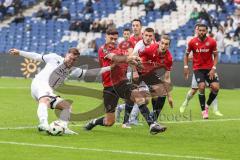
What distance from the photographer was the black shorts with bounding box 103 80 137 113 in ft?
51.1

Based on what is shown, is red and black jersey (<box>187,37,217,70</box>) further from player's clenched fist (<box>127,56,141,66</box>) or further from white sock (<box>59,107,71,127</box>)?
white sock (<box>59,107,71,127</box>)

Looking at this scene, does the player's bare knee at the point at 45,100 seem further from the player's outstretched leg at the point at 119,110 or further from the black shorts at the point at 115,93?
the player's outstretched leg at the point at 119,110

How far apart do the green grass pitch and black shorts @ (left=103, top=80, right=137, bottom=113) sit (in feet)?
1.94

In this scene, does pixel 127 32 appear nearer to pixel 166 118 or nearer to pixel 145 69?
pixel 145 69

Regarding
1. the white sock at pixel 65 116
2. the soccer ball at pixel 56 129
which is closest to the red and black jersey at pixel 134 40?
the white sock at pixel 65 116

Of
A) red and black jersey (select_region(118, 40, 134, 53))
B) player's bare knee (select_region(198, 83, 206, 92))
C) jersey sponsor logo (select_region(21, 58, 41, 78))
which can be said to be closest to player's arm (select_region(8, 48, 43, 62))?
red and black jersey (select_region(118, 40, 134, 53))

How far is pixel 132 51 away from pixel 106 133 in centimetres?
242

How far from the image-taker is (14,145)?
509 inches

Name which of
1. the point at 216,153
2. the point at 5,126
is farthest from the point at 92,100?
the point at 216,153

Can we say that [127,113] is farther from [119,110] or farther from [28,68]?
[28,68]

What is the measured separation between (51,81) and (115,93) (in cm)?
140

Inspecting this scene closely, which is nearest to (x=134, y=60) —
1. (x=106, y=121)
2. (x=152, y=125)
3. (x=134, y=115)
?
(x=152, y=125)

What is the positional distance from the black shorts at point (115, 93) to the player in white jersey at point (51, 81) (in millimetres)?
501

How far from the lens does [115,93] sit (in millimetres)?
15609
